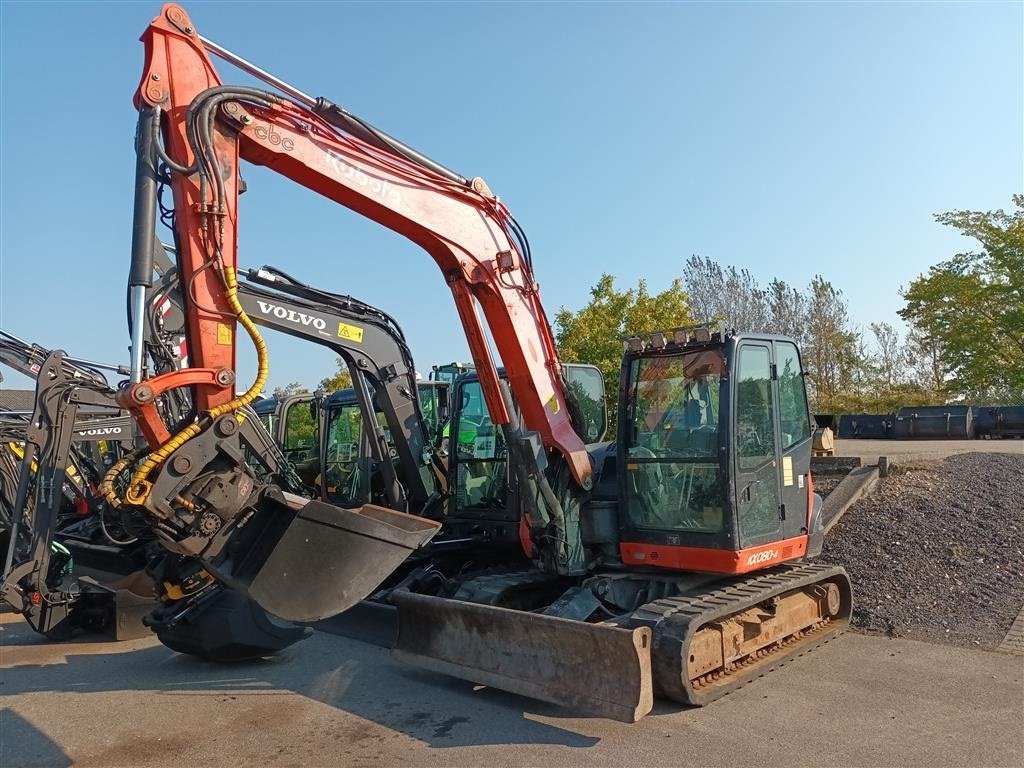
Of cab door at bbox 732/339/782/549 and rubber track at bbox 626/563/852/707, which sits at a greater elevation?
cab door at bbox 732/339/782/549

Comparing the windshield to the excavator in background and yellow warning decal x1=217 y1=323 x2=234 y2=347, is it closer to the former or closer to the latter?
yellow warning decal x1=217 y1=323 x2=234 y2=347

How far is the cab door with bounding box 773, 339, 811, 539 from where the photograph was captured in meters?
6.65

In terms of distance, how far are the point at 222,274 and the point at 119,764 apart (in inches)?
124

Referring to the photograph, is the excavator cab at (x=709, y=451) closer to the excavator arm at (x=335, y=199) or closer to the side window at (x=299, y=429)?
the excavator arm at (x=335, y=199)

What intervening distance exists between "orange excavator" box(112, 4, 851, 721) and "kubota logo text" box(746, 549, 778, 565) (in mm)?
20

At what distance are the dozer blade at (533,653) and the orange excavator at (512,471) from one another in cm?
1

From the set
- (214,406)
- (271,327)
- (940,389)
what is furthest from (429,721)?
(940,389)

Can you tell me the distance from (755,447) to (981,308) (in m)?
28.4

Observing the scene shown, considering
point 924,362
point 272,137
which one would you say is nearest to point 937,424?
point 924,362

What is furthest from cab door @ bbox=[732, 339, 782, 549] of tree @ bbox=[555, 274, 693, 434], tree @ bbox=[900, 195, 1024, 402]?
tree @ bbox=[900, 195, 1024, 402]

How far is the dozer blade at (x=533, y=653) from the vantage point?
16.7ft

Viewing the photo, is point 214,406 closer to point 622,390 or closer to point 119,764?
point 119,764

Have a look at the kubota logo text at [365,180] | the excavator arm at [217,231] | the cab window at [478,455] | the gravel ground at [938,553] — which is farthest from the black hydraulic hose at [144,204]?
the gravel ground at [938,553]

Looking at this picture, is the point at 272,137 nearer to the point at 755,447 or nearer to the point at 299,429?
the point at 755,447
